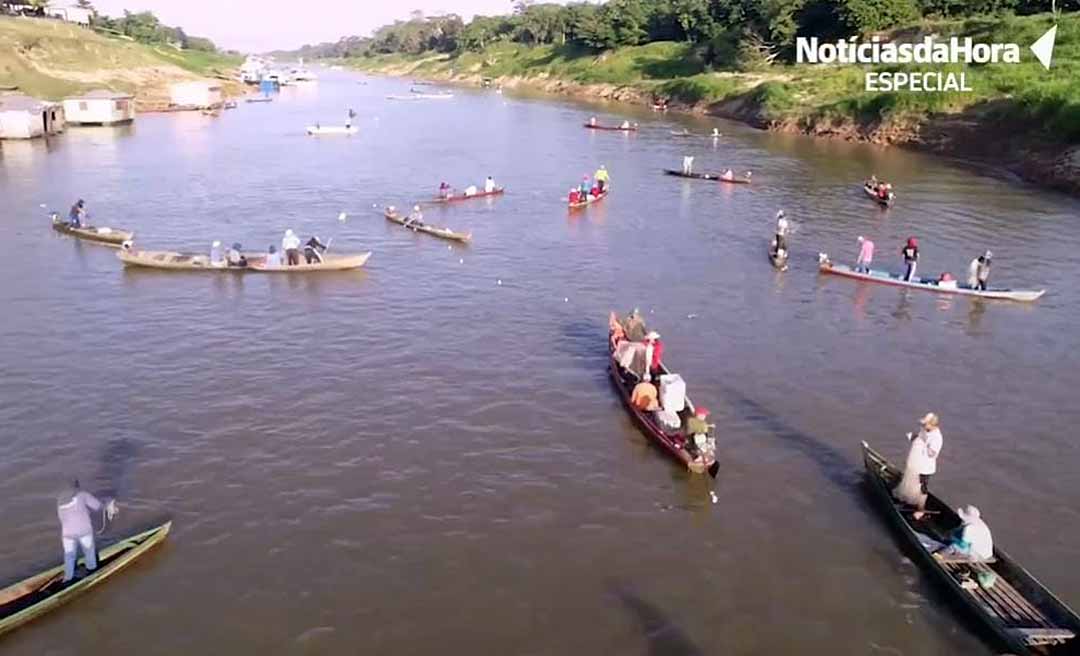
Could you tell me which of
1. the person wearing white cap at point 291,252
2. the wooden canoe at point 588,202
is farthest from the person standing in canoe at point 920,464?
the wooden canoe at point 588,202

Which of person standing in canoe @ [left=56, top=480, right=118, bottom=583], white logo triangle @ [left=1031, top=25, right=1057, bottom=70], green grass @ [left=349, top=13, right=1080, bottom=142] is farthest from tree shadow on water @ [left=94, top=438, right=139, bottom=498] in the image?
white logo triangle @ [left=1031, top=25, right=1057, bottom=70]

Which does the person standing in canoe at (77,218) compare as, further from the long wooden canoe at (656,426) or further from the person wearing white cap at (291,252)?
the long wooden canoe at (656,426)

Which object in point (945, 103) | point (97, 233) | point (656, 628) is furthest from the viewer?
point (945, 103)

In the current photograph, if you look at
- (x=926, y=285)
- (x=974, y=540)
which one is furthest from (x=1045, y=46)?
(x=974, y=540)

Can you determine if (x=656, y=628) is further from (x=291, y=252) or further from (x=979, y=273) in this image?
(x=979, y=273)

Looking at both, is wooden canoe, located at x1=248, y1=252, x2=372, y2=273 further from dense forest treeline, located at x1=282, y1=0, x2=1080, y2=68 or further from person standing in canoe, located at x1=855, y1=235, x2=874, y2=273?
dense forest treeline, located at x1=282, y1=0, x2=1080, y2=68

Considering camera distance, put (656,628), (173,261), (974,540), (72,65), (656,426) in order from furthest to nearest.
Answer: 1. (72,65)
2. (173,261)
3. (656,426)
4. (974,540)
5. (656,628)
